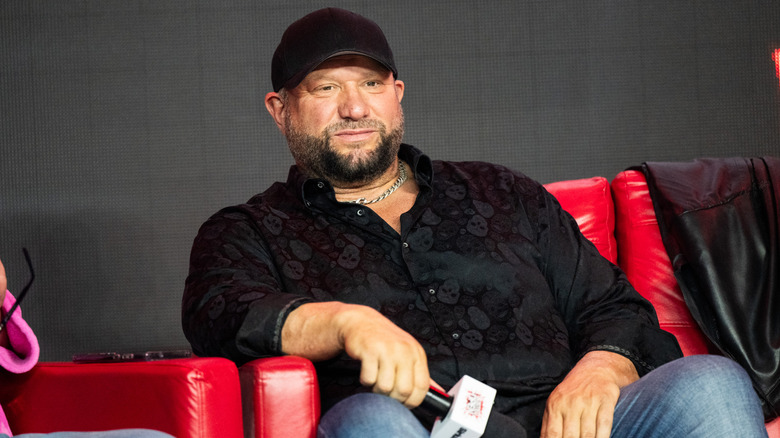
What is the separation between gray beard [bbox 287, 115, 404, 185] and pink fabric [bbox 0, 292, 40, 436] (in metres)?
0.69

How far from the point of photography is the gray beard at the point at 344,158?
6.06 ft

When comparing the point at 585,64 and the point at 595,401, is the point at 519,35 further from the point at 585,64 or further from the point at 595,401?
the point at 595,401

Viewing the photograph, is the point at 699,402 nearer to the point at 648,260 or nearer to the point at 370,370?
the point at 370,370

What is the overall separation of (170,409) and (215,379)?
84mm

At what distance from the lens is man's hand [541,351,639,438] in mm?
1315

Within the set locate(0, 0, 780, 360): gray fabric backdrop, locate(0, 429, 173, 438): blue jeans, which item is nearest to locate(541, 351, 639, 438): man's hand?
locate(0, 429, 173, 438): blue jeans

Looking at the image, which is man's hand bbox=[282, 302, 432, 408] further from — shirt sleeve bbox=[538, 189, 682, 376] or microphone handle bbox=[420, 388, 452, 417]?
shirt sleeve bbox=[538, 189, 682, 376]

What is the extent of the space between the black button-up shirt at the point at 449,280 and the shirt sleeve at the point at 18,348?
0.27 meters

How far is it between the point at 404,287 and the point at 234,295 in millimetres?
361

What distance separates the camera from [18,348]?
1494 mm

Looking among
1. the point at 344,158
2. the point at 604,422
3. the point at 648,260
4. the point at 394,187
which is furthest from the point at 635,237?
the point at 604,422

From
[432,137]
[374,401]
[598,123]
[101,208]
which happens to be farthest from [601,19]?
[374,401]

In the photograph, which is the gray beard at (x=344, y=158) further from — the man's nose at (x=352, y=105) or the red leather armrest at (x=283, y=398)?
the red leather armrest at (x=283, y=398)

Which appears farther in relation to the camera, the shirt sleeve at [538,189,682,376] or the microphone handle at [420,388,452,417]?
the shirt sleeve at [538,189,682,376]
